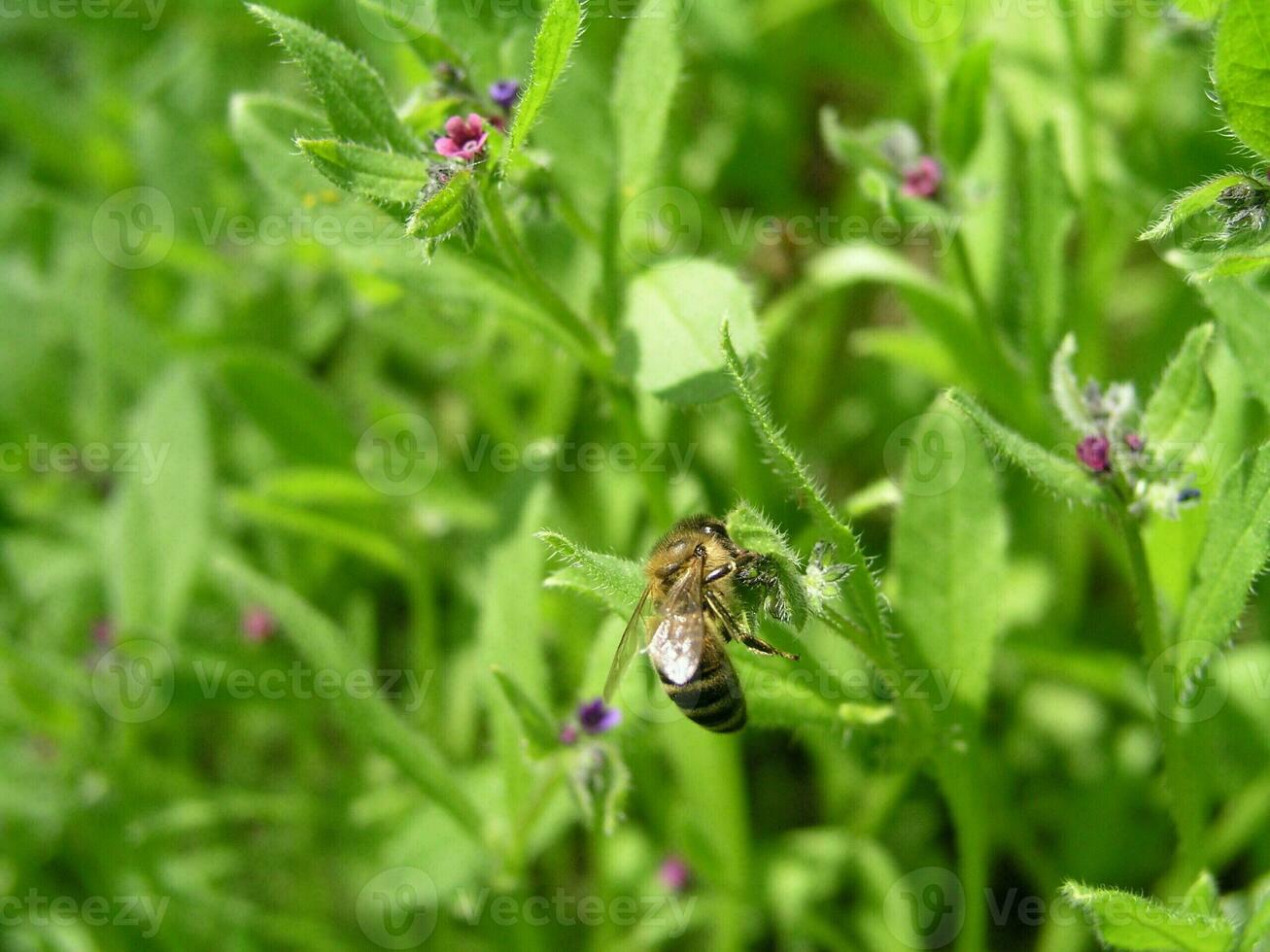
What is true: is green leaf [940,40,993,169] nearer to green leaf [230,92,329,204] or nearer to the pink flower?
the pink flower

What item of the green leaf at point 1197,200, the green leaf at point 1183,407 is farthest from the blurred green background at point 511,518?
the green leaf at point 1197,200

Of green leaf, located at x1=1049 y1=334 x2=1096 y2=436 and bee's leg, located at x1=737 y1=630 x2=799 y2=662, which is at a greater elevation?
green leaf, located at x1=1049 y1=334 x2=1096 y2=436

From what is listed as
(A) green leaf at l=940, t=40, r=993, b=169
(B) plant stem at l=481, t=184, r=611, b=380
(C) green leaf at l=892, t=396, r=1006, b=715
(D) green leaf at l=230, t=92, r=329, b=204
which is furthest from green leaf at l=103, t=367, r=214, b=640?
(A) green leaf at l=940, t=40, r=993, b=169

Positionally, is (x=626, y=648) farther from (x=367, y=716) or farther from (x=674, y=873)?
(x=674, y=873)

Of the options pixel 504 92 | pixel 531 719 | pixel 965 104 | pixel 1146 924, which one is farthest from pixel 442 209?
pixel 1146 924

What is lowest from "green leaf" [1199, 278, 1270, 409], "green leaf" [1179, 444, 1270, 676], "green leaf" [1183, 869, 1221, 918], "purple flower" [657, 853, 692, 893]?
"purple flower" [657, 853, 692, 893]

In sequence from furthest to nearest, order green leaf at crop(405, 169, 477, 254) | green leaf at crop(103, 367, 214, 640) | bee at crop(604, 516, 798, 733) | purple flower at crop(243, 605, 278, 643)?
purple flower at crop(243, 605, 278, 643), green leaf at crop(103, 367, 214, 640), bee at crop(604, 516, 798, 733), green leaf at crop(405, 169, 477, 254)

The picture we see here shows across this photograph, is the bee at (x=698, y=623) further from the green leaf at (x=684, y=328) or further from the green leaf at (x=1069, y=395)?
the green leaf at (x=1069, y=395)
